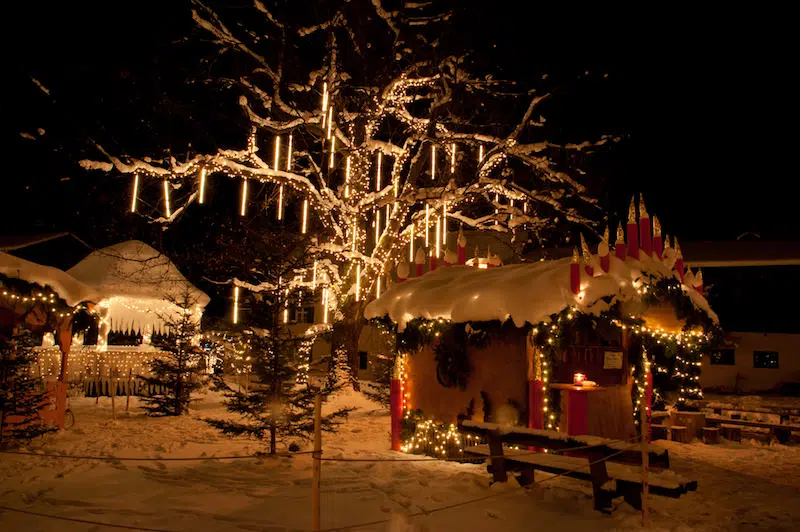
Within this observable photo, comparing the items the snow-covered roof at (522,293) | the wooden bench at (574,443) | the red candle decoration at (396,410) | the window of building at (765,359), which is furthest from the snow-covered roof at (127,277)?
the window of building at (765,359)

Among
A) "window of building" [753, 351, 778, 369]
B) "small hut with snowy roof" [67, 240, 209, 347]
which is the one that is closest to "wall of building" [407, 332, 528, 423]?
"small hut with snowy roof" [67, 240, 209, 347]

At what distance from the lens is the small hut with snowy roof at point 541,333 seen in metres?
9.06

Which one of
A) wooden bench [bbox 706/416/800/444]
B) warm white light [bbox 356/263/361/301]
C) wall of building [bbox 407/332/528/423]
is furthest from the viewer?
warm white light [bbox 356/263/361/301]

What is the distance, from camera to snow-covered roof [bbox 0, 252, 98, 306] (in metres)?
11.4

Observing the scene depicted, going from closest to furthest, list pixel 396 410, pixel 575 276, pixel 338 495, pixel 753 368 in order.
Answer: pixel 338 495
pixel 575 276
pixel 396 410
pixel 753 368

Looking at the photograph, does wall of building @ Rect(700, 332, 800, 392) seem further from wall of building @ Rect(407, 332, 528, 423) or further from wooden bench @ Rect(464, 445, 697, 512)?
wooden bench @ Rect(464, 445, 697, 512)

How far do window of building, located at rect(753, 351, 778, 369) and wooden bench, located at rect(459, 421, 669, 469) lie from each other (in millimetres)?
23968

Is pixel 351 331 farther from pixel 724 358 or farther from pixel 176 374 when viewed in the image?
pixel 724 358

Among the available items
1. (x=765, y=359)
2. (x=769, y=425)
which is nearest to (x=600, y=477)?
(x=769, y=425)

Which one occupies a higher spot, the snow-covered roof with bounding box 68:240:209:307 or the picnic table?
the snow-covered roof with bounding box 68:240:209:307

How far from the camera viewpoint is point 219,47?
748 inches

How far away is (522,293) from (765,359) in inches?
936

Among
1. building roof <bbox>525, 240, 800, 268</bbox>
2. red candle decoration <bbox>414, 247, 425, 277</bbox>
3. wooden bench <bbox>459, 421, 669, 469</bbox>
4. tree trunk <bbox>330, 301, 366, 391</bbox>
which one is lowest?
wooden bench <bbox>459, 421, 669, 469</bbox>

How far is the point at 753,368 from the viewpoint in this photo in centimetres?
2734
